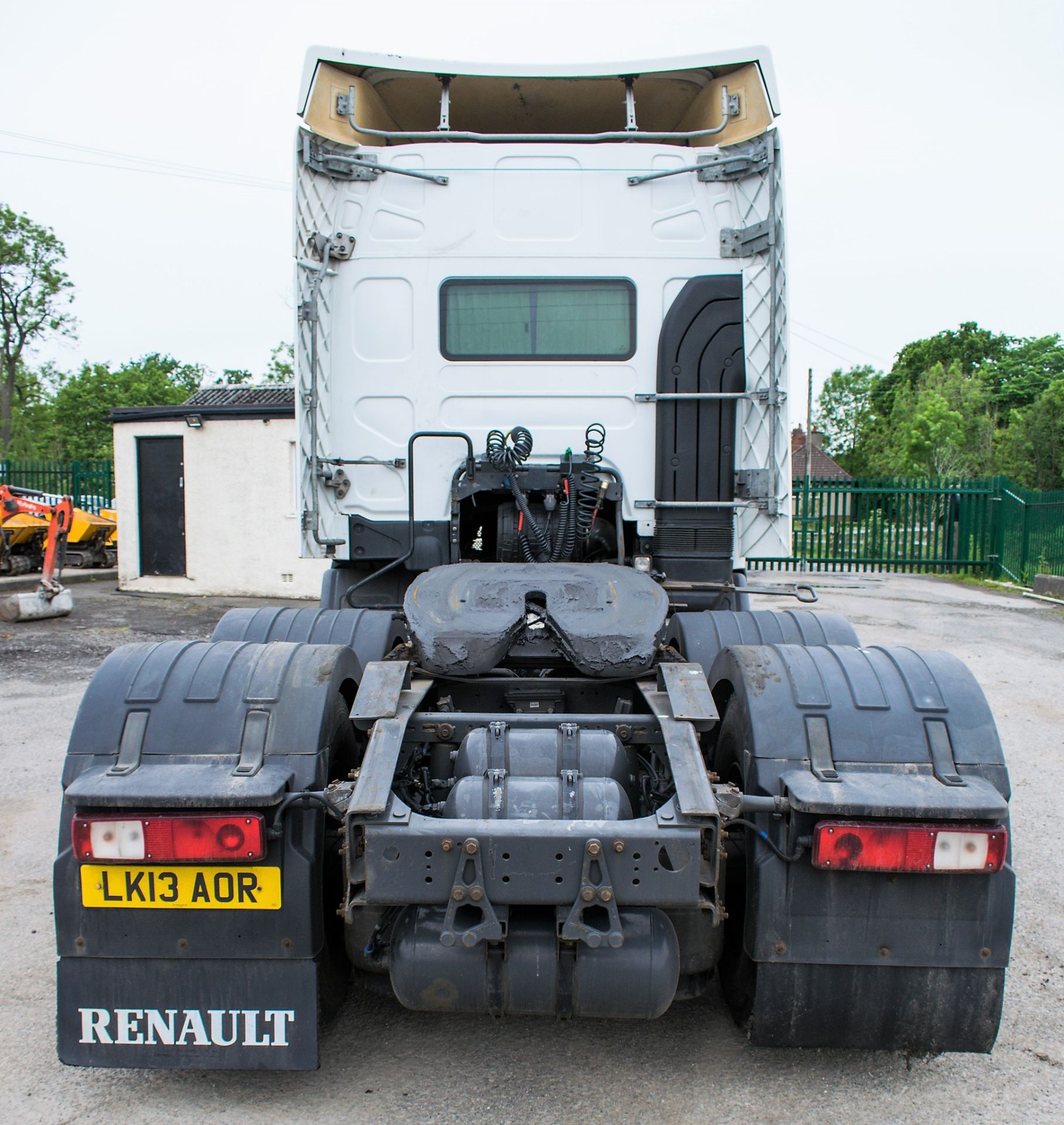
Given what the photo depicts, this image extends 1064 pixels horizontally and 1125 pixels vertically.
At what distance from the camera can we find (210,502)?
13883 millimetres

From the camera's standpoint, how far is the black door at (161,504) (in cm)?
1438

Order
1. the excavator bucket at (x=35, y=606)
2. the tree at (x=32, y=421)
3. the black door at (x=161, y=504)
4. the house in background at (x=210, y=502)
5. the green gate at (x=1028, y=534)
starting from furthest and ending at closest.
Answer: the tree at (x=32, y=421) → the green gate at (x=1028, y=534) → the black door at (x=161, y=504) → the house in background at (x=210, y=502) → the excavator bucket at (x=35, y=606)

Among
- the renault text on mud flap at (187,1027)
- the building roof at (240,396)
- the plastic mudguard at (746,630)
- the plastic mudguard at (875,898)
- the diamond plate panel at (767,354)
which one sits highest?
the building roof at (240,396)

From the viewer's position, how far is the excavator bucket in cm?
1121

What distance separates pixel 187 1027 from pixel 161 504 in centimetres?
1330

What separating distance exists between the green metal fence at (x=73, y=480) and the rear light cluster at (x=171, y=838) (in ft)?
64.3

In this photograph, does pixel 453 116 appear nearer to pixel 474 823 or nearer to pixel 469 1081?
pixel 474 823

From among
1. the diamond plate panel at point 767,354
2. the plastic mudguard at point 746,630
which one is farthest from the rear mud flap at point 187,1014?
the diamond plate panel at point 767,354

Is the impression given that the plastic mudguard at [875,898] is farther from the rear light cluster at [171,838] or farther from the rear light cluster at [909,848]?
the rear light cluster at [171,838]

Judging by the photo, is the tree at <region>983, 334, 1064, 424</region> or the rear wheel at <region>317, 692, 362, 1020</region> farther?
the tree at <region>983, 334, 1064, 424</region>

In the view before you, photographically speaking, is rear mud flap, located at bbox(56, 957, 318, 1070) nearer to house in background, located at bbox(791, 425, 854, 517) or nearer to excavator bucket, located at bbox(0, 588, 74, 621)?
excavator bucket, located at bbox(0, 588, 74, 621)

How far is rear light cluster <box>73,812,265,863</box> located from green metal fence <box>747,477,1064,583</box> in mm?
16788

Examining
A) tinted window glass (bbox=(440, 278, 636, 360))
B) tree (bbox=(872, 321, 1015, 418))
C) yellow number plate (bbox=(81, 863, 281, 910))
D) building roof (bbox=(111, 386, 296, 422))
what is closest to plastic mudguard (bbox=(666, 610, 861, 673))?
tinted window glass (bbox=(440, 278, 636, 360))

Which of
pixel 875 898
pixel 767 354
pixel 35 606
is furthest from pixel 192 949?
pixel 35 606
